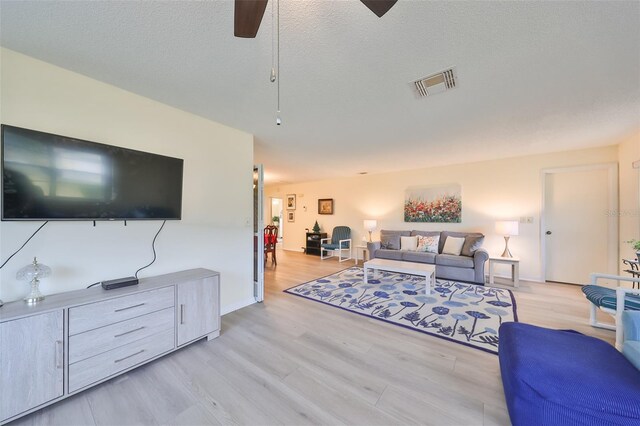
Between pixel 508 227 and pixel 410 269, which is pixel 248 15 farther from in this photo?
pixel 508 227

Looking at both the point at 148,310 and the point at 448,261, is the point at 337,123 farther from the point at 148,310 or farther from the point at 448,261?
the point at 448,261

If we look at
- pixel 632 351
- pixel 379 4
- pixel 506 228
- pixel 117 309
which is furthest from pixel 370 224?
pixel 379 4

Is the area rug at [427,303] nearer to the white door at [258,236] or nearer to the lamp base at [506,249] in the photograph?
the white door at [258,236]

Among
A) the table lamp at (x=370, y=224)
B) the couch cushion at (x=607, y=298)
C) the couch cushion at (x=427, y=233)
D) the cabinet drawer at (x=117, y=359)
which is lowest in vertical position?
the cabinet drawer at (x=117, y=359)

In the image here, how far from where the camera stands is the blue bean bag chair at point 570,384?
1056mm

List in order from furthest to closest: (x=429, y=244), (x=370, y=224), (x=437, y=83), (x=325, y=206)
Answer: (x=325, y=206), (x=370, y=224), (x=429, y=244), (x=437, y=83)

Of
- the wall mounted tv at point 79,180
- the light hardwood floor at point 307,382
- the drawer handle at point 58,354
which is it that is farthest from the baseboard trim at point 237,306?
the drawer handle at point 58,354

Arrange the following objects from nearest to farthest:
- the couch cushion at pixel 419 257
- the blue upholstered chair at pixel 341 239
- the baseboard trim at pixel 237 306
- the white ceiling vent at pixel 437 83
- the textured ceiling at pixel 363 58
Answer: the textured ceiling at pixel 363 58 → the white ceiling vent at pixel 437 83 → the baseboard trim at pixel 237 306 → the couch cushion at pixel 419 257 → the blue upholstered chair at pixel 341 239

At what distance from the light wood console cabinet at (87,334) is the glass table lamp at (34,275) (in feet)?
0.18

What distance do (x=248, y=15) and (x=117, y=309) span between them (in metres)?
2.11

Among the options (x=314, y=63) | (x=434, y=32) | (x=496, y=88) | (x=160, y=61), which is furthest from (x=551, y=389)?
(x=160, y=61)

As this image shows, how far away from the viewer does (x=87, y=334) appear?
1.59 meters

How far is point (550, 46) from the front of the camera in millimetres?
1559

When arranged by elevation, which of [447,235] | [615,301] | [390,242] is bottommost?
[615,301]
